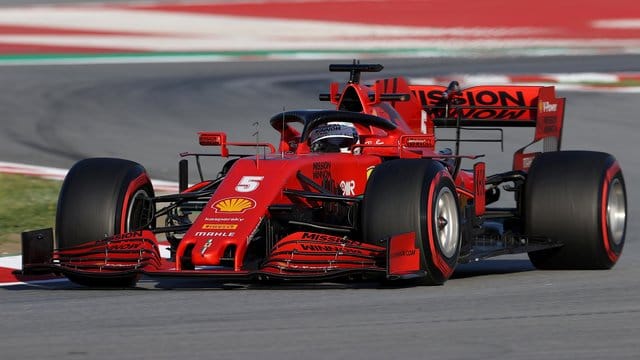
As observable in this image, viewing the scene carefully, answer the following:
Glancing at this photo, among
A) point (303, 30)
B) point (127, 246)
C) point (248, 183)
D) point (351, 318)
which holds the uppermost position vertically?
point (303, 30)

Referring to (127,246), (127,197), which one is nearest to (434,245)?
(127,246)

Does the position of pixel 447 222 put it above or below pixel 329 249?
above

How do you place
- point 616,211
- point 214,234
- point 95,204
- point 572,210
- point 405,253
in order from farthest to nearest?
point 616,211, point 572,210, point 95,204, point 214,234, point 405,253

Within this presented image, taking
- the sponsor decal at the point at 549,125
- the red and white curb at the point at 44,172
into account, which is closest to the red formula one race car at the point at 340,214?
the sponsor decal at the point at 549,125

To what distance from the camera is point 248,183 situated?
8.74 m

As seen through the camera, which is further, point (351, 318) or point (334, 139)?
point (334, 139)

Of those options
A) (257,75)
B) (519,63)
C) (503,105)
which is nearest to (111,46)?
(257,75)

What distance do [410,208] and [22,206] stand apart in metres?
6.07

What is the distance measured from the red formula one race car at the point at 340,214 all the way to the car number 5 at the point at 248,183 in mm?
10

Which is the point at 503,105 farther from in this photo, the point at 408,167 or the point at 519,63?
the point at 519,63

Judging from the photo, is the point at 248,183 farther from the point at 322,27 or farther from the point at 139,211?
the point at 322,27

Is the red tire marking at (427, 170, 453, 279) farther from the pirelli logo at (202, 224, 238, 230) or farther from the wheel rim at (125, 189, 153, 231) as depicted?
the wheel rim at (125, 189, 153, 231)

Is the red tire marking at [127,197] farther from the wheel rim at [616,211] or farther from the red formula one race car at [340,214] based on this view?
the wheel rim at [616,211]

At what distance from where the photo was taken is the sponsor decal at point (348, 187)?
934cm
